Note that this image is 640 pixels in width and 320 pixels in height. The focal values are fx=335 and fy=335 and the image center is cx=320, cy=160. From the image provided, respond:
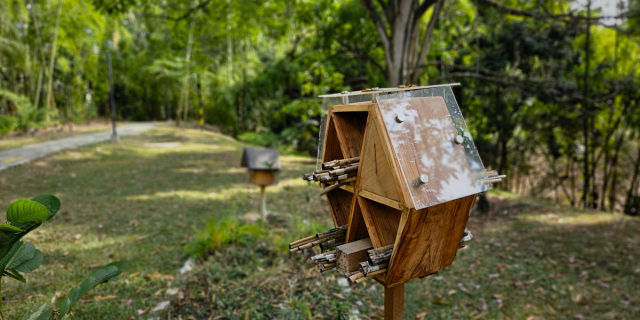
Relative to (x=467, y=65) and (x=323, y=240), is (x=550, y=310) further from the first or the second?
(x=467, y=65)

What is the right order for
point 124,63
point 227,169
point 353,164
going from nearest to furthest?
1. point 353,164
2. point 227,169
3. point 124,63

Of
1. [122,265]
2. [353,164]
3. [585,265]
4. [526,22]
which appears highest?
[526,22]

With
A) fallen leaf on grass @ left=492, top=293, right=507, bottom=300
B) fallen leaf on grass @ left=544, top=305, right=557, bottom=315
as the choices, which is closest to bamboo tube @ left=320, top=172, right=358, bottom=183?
fallen leaf on grass @ left=492, top=293, right=507, bottom=300

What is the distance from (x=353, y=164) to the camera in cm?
158

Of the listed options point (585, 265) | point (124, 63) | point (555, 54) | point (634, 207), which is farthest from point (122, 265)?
point (124, 63)

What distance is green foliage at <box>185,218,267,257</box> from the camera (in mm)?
4012

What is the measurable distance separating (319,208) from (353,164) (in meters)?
5.00

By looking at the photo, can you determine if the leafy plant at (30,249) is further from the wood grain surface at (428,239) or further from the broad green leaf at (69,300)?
the wood grain surface at (428,239)

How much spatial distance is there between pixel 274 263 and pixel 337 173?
2521 millimetres

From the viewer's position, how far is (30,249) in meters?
1.84

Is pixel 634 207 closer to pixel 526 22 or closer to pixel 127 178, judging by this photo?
pixel 526 22

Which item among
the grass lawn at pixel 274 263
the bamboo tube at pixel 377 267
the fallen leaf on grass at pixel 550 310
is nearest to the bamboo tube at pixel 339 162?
the bamboo tube at pixel 377 267

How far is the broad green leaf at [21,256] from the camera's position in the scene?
175 centimetres

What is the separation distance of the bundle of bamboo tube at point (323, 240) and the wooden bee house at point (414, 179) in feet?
0.37
